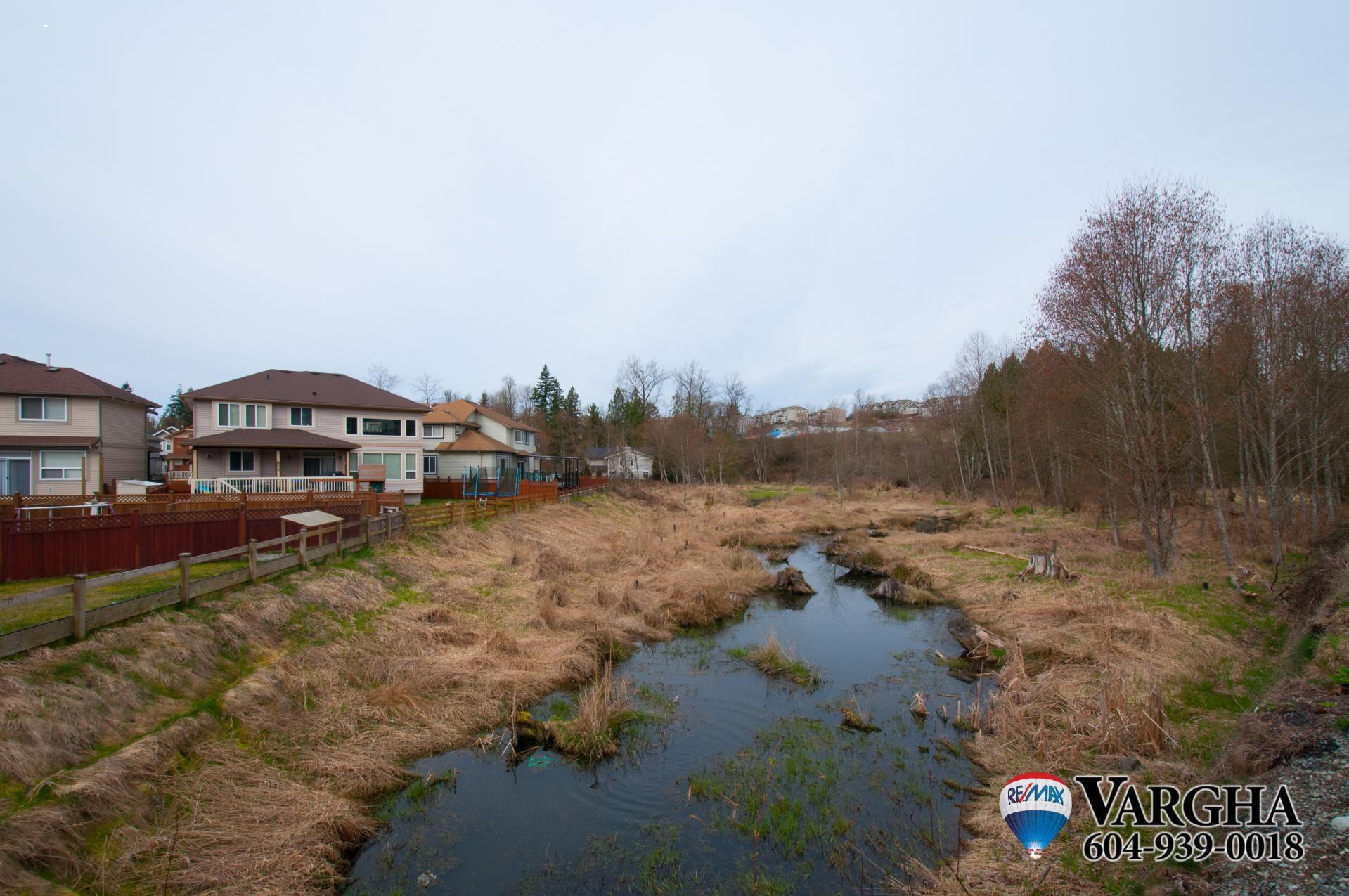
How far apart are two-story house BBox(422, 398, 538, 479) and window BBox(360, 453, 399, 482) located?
16.5ft

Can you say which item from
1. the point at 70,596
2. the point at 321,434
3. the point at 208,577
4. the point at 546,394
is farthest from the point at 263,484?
the point at 546,394

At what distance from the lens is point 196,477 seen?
86.8 feet

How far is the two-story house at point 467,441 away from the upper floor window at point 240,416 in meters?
9.11

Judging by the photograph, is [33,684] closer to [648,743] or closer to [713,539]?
[648,743]

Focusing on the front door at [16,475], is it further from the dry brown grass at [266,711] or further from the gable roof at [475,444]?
the dry brown grass at [266,711]

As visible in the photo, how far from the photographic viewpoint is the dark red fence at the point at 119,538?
1173cm

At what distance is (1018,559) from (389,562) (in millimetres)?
20478

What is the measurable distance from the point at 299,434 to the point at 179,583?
20.2 m

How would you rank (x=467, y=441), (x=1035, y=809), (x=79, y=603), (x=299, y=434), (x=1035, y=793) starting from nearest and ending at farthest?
(x=1035, y=809) → (x=1035, y=793) → (x=79, y=603) → (x=299, y=434) → (x=467, y=441)

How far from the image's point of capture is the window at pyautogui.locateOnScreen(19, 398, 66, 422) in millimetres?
26453

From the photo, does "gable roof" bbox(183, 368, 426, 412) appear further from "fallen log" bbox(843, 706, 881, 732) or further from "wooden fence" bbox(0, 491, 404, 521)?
"fallen log" bbox(843, 706, 881, 732)

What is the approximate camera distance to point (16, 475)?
26.0 meters

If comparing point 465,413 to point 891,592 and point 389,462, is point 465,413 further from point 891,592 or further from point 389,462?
point 891,592

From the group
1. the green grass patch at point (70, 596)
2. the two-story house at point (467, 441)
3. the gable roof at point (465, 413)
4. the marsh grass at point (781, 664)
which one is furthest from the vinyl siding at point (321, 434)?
the marsh grass at point (781, 664)
